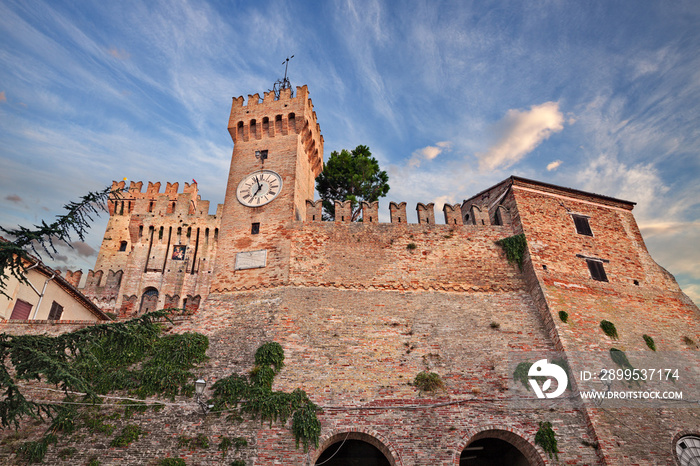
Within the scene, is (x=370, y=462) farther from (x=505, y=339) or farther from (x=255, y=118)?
(x=255, y=118)

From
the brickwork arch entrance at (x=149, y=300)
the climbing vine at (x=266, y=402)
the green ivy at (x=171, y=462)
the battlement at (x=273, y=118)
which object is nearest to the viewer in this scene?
the green ivy at (x=171, y=462)

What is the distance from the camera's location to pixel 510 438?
14.2 metres

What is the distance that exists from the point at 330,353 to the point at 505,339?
→ 6349 millimetres

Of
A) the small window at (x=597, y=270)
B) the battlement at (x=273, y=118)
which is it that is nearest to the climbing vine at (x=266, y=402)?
the battlement at (x=273, y=118)

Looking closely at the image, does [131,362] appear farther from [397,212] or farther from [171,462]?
[397,212]

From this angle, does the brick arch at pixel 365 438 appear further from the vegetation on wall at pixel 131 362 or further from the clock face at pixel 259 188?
the clock face at pixel 259 188

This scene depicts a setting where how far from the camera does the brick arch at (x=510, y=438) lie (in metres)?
13.6

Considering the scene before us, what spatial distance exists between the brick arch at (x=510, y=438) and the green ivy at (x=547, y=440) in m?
0.22

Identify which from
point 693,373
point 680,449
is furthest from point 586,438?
point 693,373

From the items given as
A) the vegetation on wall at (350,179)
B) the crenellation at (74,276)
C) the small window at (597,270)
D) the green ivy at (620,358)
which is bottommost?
the green ivy at (620,358)

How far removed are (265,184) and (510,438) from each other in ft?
46.7

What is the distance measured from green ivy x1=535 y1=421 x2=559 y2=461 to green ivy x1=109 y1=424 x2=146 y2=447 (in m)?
11.9

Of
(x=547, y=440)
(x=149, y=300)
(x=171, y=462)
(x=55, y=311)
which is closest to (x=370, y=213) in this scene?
(x=547, y=440)

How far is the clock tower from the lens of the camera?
18547mm
